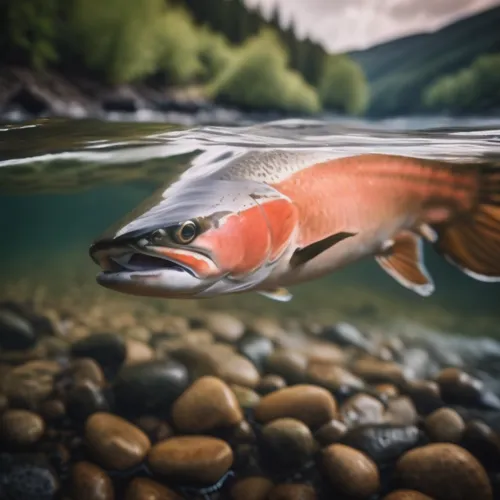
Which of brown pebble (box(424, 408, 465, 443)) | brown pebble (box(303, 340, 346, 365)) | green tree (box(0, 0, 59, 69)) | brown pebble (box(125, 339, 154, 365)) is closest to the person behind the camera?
green tree (box(0, 0, 59, 69))

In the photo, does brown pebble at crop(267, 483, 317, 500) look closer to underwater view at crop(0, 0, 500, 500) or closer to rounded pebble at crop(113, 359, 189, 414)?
underwater view at crop(0, 0, 500, 500)

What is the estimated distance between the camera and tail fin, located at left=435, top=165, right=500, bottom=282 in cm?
269

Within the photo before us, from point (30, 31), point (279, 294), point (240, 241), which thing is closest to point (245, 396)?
Result: point (279, 294)

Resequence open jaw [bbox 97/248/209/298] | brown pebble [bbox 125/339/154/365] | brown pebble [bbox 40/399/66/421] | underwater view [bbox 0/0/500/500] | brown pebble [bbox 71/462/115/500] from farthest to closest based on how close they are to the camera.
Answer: brown pebble [bbox 125/339/154/365], brown pebble [bbox 40/399/66/421], brown pebble [bbox 71/462/115/500], underwater view [bbox 0/0/500/500], open jaw [bbox 97/248/209/298]

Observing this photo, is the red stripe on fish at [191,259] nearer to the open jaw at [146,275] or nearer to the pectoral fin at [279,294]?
the open jaw at [146,275]

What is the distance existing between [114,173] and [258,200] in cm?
282

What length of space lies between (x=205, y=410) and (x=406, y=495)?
1265mm

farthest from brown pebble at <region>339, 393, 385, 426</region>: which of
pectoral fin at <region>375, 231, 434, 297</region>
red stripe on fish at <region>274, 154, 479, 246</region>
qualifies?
red stripe on fish at <region>274, 154, 479, 246</region>

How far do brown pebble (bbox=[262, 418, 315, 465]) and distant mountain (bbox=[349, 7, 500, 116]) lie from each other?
1904mm

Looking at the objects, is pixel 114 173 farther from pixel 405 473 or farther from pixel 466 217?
pixel 405 473

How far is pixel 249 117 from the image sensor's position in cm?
251

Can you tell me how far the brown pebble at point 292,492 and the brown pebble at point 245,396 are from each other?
523 millimetres

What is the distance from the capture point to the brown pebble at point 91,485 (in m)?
2.72

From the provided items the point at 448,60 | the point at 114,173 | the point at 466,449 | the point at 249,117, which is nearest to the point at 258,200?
the point at 249,117
